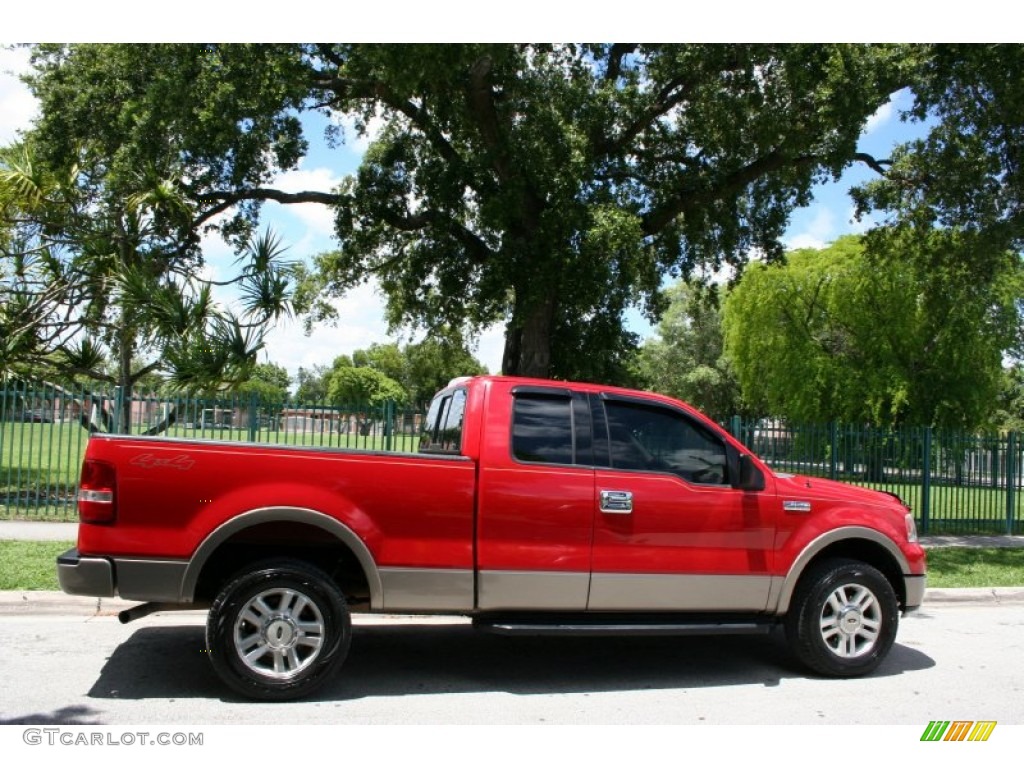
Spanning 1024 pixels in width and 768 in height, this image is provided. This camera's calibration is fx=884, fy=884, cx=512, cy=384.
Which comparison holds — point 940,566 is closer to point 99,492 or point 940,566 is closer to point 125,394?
point 99,492

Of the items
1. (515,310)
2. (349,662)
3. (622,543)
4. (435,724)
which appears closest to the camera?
(435,724)

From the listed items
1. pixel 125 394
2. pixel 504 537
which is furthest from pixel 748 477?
pixel 125 394

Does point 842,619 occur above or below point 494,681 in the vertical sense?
above

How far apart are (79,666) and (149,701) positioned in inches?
41.7

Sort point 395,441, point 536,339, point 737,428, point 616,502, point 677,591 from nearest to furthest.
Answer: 1. point 616,502
2. point 677,591
3. point 395,441
4. point 737,428
5. point 536,339

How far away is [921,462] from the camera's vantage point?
52.0 ft

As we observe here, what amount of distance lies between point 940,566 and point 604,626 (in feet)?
26.4

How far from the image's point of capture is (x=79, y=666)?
6148 millimetres

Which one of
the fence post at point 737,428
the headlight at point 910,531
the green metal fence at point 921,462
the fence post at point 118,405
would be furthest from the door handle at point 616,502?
the fence post at point 118,405

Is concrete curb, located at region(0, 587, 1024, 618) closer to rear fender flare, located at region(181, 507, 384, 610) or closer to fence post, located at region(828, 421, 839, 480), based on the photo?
rear fender flare, located at region(181, 507, 384, 610)

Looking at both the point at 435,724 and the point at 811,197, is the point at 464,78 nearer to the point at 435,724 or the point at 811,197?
the point at 811,197

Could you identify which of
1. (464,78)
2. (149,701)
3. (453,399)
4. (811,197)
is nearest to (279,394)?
(464,78)

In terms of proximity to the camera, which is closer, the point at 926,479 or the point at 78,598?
the point at 78,598

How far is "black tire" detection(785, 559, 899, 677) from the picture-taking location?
6273 millimetres
